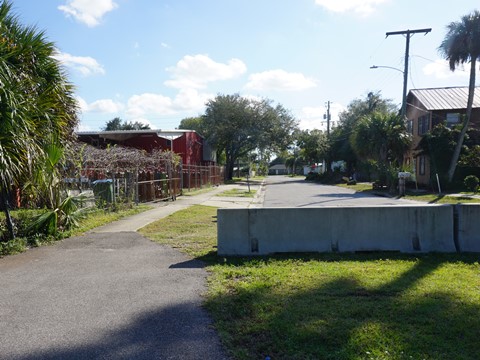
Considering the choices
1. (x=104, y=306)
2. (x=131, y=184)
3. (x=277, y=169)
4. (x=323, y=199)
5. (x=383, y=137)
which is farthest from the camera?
(x=277, y=169)

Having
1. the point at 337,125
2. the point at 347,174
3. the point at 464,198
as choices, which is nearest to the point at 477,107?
the point at 464,198

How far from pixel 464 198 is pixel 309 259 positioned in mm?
17630

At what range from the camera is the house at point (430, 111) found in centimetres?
3241

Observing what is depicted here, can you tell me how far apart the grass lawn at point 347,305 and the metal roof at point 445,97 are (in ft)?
96.9

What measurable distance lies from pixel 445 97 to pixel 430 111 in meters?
3.84

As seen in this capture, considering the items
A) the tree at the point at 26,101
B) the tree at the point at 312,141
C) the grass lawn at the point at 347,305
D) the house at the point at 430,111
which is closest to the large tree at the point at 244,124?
the tree at the point at 312,141

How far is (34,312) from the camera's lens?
4.73 metres

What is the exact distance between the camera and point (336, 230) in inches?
301

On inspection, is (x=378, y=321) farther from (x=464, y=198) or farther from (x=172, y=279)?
(x=464, y=198)

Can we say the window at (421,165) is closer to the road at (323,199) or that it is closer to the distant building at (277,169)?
the road at (323,199)

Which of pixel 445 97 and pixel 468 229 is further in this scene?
pixel 445 97

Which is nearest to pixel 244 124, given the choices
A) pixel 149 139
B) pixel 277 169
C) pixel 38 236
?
pixel 149 139

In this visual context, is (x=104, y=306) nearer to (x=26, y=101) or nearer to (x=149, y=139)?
(x=26, y=101)

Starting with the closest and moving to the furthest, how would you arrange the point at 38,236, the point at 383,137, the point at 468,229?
1. the point at 468,229
2. the point at 38,236
3. the point at 383,137
